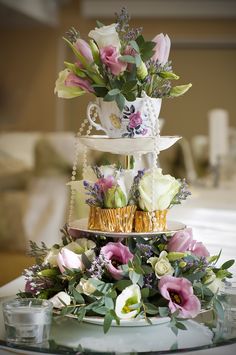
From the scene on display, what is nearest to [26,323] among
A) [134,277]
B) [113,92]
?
[134,277]

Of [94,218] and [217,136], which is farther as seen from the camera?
[217,136]

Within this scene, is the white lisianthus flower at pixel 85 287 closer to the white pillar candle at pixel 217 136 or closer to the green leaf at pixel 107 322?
the green leaf at pixel 107 322

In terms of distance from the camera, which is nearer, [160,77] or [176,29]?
[160,77]

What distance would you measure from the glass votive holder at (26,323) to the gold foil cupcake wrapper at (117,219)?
0.17m

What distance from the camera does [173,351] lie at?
105 centimetres

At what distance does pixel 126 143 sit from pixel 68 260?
0.22 meters

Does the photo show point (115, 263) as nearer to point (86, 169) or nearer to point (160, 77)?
point (86, 169)

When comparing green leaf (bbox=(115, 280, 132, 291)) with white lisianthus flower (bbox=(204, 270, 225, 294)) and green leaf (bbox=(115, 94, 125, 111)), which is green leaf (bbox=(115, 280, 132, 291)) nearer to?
white lisianthus flower (bbox=(204, 270, 225, 294))

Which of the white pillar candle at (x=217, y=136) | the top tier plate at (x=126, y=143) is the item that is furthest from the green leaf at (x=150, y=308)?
the white pillar candle at (x=217, y=136)

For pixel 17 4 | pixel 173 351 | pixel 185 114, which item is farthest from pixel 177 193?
pixel 185 114

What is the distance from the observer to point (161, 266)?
45.4 inches

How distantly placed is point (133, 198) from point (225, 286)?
215 mm

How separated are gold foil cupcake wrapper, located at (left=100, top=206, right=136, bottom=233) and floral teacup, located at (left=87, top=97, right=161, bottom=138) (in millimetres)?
128

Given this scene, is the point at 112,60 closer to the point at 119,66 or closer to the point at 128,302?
the point at 119,66
